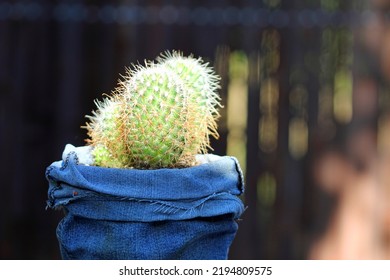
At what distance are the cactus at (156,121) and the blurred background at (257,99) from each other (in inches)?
92.6

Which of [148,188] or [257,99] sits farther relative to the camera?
[257,99]

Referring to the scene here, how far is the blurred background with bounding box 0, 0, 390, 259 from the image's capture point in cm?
459

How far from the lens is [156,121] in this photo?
210 centimetres

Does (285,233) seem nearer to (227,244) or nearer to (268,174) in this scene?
(268,174)

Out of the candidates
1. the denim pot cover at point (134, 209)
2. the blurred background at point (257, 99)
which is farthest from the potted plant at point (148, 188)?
the blurred background at point (257, 99)

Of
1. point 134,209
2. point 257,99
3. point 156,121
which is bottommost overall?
point 134,209

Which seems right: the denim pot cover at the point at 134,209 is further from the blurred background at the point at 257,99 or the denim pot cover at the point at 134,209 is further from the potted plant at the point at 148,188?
the blurred background at the point at 257,99

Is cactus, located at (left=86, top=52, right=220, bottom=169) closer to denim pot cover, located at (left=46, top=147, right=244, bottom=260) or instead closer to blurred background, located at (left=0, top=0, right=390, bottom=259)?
denim pot cover, located at (left=46, top=147, right=244, bottom=260)

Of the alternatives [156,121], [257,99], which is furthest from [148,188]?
[257,99]

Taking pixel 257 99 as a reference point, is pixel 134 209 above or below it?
below

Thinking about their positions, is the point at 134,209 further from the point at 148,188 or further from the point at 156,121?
the point at 156,121

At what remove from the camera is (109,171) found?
2115mm

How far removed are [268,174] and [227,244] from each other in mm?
2468

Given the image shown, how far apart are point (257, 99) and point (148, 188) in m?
2.63
